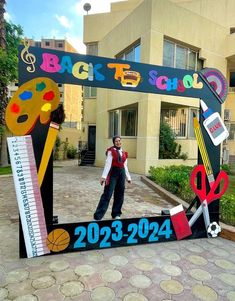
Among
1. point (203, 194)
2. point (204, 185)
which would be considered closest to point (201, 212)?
point (203, 194)

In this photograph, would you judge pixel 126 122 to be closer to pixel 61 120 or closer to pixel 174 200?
pixel 174 200

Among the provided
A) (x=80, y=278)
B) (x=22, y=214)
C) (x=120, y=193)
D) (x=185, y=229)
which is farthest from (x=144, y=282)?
(x=120, y=193)

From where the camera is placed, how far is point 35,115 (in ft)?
10.2

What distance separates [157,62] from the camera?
34.2 ft

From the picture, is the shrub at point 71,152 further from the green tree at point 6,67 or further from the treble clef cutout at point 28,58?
the treble clef cutout at point 28,58

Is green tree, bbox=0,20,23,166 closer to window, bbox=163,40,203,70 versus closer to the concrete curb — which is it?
window, bbox=163,40,203,70

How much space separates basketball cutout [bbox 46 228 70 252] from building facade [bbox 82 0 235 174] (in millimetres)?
7433

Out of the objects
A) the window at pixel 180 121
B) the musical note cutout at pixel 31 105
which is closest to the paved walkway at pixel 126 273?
the musical note cutout at pixel 31 105

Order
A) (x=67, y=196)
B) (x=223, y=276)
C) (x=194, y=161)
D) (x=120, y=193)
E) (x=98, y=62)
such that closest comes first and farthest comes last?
(x=223, y=276), (x=98, y=62), (x=120, y=193), (x=67, y=196), (x=194, y=161)

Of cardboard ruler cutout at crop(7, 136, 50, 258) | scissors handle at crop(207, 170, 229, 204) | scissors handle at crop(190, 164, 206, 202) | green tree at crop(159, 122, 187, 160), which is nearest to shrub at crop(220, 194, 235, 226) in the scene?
scissors handle at crop(207, 170, 229, 204)

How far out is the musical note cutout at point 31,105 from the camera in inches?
117

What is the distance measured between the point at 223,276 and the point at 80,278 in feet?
5.66

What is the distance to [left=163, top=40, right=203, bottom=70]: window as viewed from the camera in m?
10.9

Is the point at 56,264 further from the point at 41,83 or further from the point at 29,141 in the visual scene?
the point at 41,83
